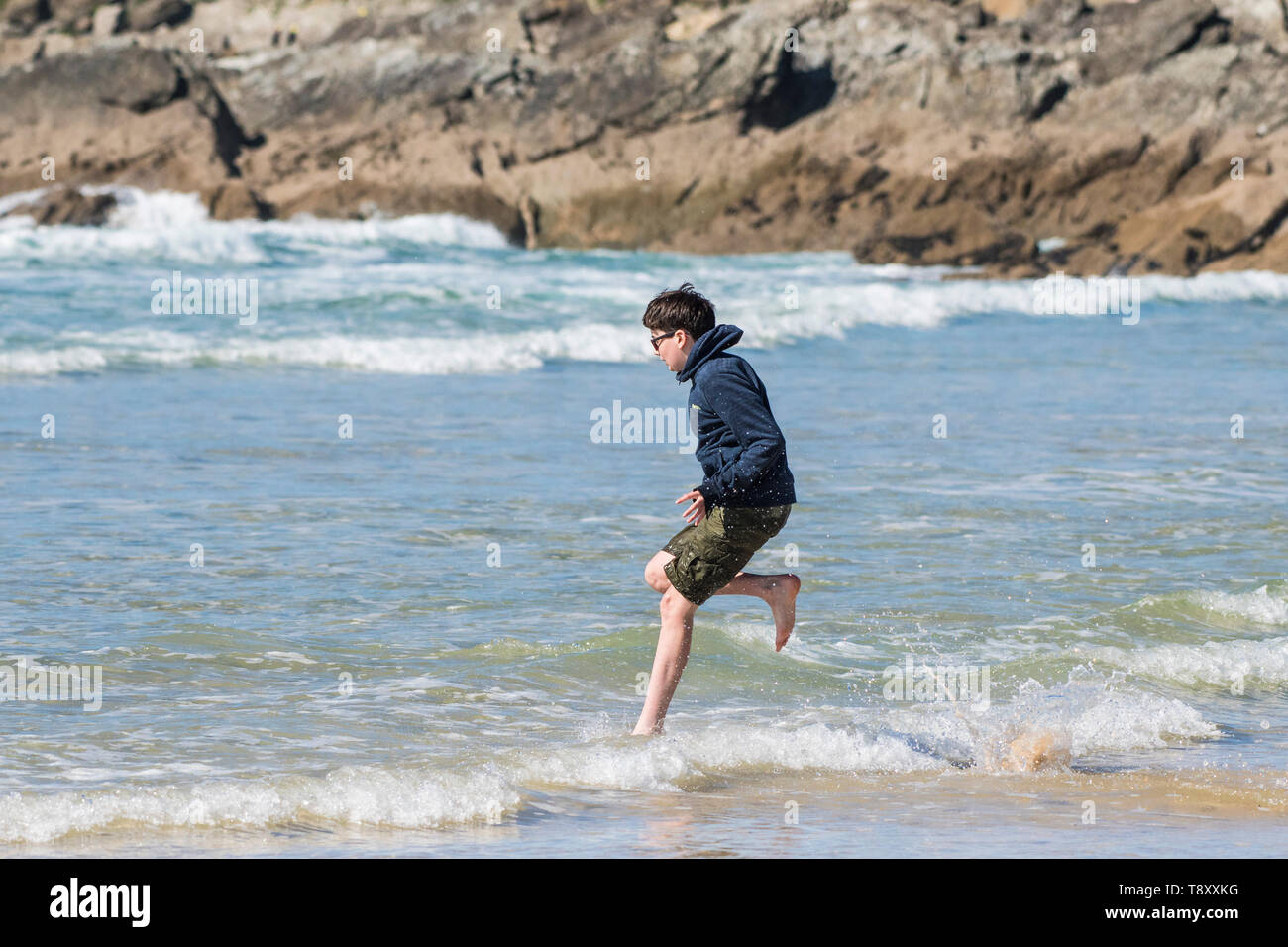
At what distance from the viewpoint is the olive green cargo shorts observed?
565 centimetres

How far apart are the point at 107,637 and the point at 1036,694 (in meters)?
3.88

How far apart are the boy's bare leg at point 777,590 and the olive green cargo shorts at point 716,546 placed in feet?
0.54

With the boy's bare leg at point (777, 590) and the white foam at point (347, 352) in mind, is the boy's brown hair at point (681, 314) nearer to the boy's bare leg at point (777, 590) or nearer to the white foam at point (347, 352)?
the boy's bare leg at point (777, 590)

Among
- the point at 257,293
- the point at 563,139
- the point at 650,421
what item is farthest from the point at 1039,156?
the point at 650,421

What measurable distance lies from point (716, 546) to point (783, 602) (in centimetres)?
44

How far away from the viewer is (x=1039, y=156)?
38.4m

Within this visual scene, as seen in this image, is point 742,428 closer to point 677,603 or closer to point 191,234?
point 677,603

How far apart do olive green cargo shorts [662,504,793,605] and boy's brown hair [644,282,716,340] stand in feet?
2.03

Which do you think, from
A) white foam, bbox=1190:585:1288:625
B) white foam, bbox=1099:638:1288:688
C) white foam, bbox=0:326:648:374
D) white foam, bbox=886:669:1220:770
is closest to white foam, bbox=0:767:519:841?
white foam, bbox=886:669:1220:770

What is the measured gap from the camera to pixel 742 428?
552cm

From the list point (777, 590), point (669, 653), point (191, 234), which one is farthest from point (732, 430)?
point (191, 234)

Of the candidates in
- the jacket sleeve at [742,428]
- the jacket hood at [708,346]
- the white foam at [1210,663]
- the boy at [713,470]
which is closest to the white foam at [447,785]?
the boy at [713,470]

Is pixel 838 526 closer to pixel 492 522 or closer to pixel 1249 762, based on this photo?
pixel 492 522

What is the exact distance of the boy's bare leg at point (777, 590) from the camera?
5.96 metres
